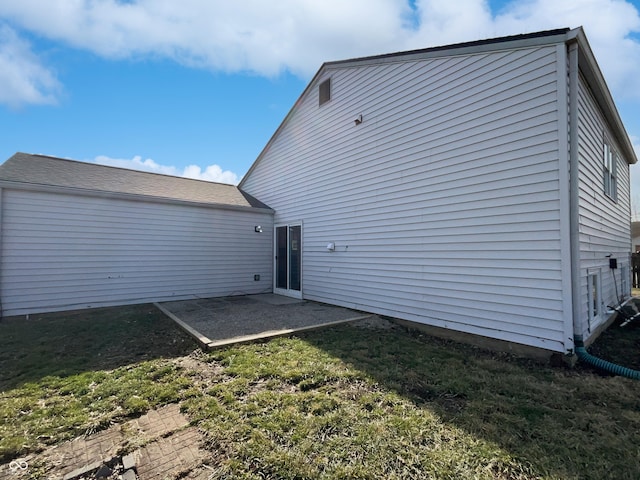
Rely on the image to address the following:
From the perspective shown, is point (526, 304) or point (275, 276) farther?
point (275, 276)

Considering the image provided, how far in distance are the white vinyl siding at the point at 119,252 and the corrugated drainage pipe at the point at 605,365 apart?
8.09 meters

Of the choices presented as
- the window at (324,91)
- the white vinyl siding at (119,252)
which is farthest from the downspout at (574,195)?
the white vinyl siding at (119,252)

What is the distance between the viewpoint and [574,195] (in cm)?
387

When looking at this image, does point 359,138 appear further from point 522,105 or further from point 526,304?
point 526,304

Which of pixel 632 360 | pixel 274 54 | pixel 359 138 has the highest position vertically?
pixel 274 54

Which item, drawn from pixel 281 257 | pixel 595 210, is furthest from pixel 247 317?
pixel 595 210

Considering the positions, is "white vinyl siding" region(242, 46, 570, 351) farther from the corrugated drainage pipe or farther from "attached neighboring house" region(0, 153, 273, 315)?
"attached neighboring house" region(0, 153, 273, 315)

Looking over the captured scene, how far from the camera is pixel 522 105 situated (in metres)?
4.25

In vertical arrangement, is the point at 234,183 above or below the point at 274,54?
below

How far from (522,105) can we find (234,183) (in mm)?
10742

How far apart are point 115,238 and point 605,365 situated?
9616mm

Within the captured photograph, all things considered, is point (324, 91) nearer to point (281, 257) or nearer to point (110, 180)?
point (281, 257)

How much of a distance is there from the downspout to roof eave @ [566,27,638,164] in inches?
4.7

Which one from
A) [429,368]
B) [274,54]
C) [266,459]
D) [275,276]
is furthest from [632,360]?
[274,54]
